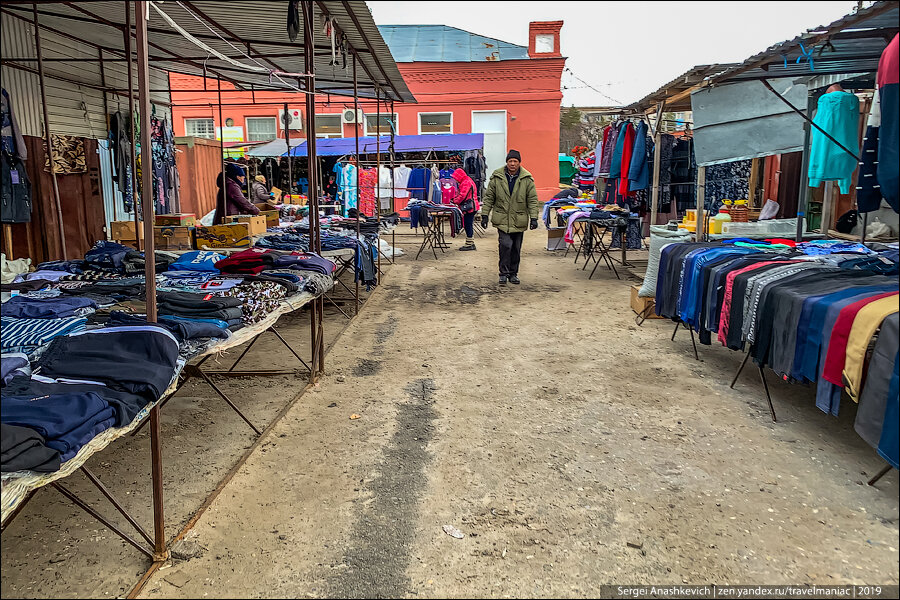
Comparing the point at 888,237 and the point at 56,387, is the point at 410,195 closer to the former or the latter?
the point at 888,237

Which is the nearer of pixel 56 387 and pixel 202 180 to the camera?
pixel 56 387

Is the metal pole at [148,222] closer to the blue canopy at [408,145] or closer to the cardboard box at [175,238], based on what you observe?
the cardboard box at [175,238]

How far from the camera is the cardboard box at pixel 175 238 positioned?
22.8 ft

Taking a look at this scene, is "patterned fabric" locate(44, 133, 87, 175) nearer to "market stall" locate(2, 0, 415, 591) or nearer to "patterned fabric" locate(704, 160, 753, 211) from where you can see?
"market stall" locate(2, 0, 415, 591)

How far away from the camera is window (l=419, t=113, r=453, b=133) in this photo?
2341cm

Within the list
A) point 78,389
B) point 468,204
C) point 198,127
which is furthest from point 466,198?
point 198,127

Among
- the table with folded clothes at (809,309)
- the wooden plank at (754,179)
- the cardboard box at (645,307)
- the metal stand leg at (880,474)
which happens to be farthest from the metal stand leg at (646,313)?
the metal stand leg at (880,474)

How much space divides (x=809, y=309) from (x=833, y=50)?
2.03 metres

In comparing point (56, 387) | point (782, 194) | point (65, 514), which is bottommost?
point (65, 514)

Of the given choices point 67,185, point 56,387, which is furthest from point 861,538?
point 67,185

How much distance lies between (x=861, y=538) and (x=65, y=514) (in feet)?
11.7

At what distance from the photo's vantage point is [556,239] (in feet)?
44.6

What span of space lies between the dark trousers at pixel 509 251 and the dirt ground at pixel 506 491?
13.3ft

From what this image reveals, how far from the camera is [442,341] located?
669cm
